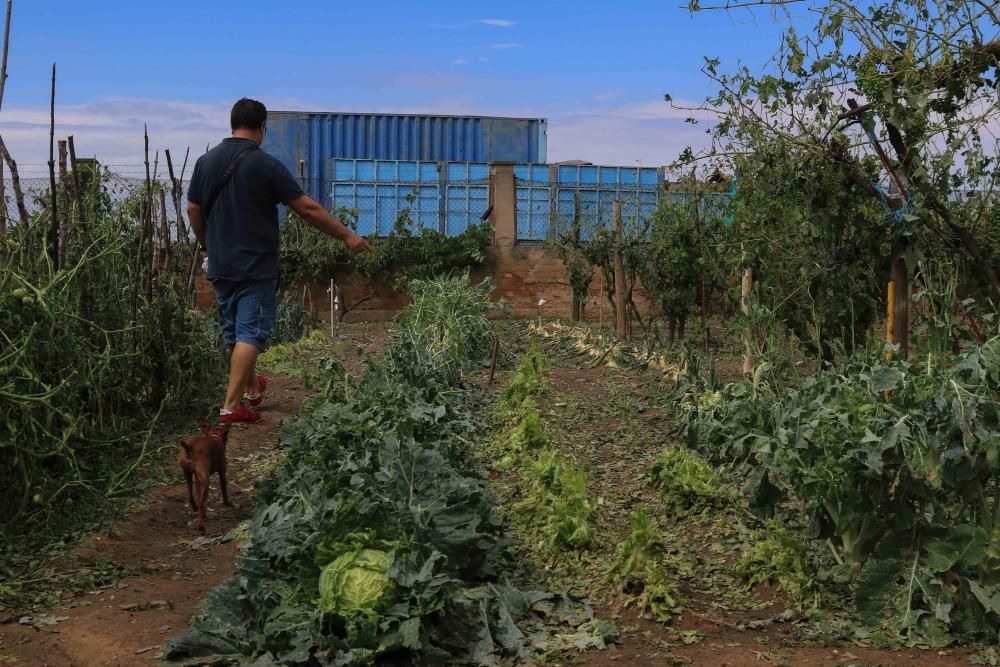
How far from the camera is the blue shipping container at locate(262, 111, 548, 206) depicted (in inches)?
953

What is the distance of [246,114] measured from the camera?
247 inches

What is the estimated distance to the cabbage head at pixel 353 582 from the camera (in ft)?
10.4

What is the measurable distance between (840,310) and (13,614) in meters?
4.45

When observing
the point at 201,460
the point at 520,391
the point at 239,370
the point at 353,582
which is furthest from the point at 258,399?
the point at 353,582

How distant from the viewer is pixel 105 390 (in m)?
5.64

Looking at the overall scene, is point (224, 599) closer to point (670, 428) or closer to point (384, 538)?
point (384, 538)

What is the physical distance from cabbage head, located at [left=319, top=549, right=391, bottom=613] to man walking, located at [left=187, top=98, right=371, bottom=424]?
305 centimetres

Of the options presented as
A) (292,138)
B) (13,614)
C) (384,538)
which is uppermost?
(292,138)

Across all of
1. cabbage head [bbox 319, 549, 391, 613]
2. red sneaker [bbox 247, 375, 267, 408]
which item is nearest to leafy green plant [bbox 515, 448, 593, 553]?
cabbage head [bbox 319, 549, 391, 613]

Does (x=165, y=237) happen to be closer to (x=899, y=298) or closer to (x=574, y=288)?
(x=899, y=298)

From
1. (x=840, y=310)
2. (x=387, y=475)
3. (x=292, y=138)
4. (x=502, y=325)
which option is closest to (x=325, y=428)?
(x=387, y=475)

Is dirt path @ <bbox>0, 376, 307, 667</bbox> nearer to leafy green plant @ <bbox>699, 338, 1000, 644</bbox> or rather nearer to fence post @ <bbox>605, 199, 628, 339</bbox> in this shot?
leafy green plant @ <bbox>699, 338, 1000, 644</bbox>

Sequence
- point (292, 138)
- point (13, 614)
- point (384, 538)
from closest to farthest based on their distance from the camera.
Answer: point (384, 538), point (13, 614), point (292, 138)

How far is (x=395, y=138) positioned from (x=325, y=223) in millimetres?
19120
